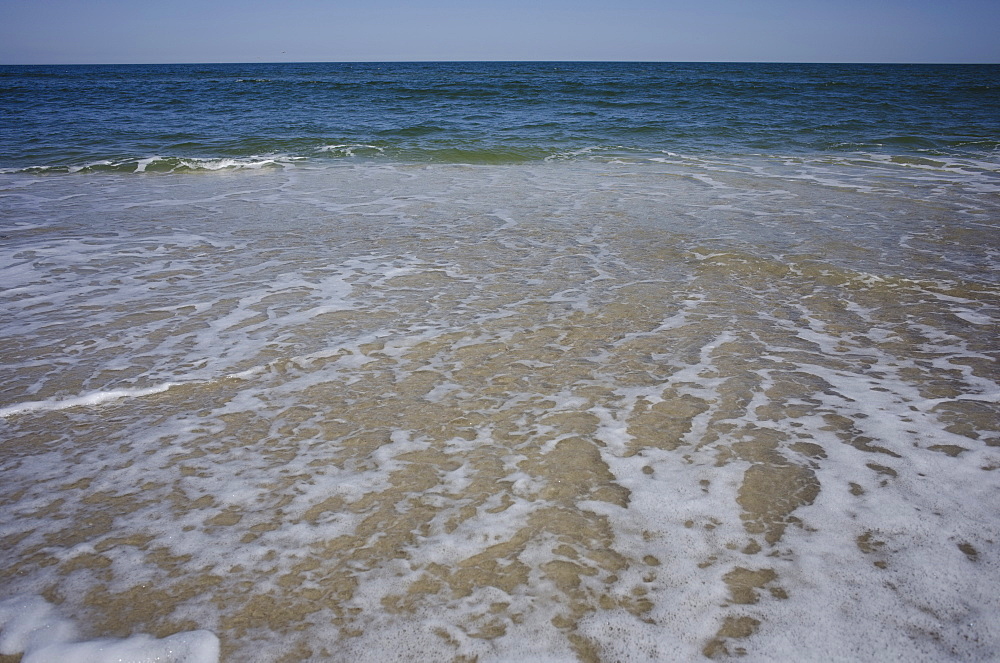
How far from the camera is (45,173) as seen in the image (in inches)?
418

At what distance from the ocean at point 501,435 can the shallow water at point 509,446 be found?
0.05 ft

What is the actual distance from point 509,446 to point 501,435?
91 millimetres

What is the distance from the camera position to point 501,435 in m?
2.77

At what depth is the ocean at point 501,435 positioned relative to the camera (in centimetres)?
187

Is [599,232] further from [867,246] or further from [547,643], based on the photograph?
[547,643]

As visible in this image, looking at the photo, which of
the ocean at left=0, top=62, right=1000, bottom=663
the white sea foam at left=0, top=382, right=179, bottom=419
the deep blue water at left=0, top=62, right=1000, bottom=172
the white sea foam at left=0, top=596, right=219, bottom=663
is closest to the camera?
the white sea foam at left=0, top=596, right=219, bottom=663

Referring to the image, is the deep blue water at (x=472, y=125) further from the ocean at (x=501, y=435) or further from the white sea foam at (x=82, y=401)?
the white sea foam at (x=82, y=401)

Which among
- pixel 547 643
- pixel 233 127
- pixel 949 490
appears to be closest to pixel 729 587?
pixel 547 643

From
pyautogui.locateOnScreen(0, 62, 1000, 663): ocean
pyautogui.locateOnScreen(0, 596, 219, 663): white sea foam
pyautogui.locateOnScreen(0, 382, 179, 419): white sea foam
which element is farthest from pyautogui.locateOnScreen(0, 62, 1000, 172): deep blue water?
pyautogui.locateOnScreen(0, 596, 219, 663): white sea foam

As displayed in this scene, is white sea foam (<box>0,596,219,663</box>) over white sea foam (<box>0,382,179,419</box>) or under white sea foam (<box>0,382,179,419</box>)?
under

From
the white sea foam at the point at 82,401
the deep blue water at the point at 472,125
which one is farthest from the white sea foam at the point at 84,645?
the deep blue water at the point at 472,125

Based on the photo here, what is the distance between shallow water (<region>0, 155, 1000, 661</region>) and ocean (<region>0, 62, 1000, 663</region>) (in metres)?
0.01

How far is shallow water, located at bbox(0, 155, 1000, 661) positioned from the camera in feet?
6.17

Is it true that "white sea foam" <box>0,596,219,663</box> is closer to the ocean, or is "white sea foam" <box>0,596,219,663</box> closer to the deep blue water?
the ocean
